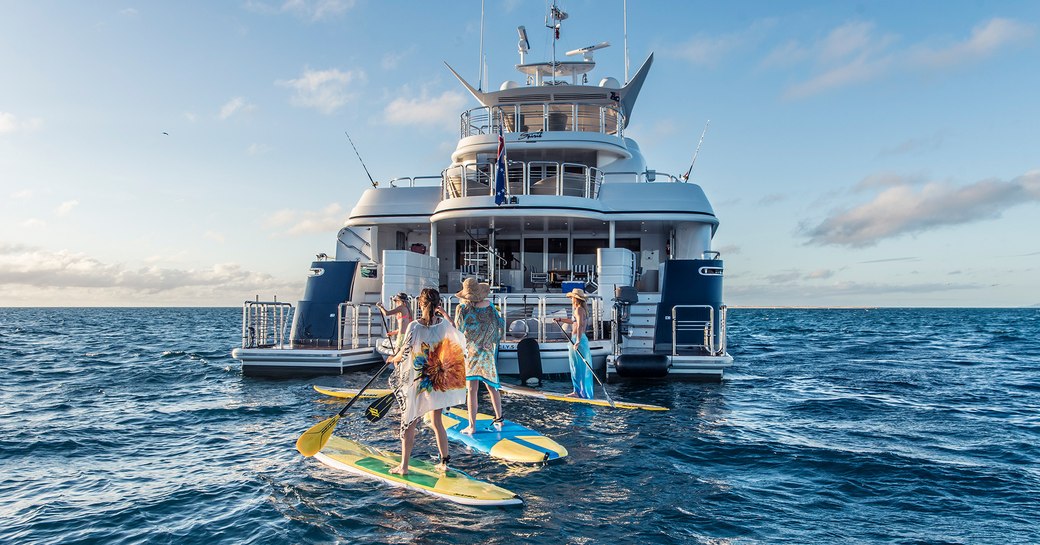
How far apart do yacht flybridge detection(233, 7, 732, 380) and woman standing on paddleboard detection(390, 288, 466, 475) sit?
5.92m

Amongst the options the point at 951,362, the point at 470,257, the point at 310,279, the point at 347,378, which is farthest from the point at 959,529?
the point at 951,362

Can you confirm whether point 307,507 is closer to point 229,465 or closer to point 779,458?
point 229,465

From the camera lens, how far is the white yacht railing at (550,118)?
824 inches

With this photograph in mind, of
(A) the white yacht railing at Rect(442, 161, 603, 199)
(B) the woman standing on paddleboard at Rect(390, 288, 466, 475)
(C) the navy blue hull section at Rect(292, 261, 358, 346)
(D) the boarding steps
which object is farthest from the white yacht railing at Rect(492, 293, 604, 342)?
(B) the woman standing on paddleboard at Rect(390, 288, 466, 475)

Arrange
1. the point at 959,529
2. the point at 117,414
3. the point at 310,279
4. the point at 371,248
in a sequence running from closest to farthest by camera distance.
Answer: the point at 959,529, the point at 117,414, the point at 310,279, the point at 371,248

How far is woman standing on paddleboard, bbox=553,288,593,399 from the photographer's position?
1084cm

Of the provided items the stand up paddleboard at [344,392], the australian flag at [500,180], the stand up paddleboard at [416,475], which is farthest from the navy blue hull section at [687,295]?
the stand up paddleboard at [416,475]

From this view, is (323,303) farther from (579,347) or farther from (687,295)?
(687,295)

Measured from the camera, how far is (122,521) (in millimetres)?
5891

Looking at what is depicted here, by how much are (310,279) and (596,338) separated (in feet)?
23.4

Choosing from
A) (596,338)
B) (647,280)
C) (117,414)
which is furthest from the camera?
(647,280)

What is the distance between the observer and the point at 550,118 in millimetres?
21484

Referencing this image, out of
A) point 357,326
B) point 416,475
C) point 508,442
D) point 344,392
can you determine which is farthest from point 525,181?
point 416,475

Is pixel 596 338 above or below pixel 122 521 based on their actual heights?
above
